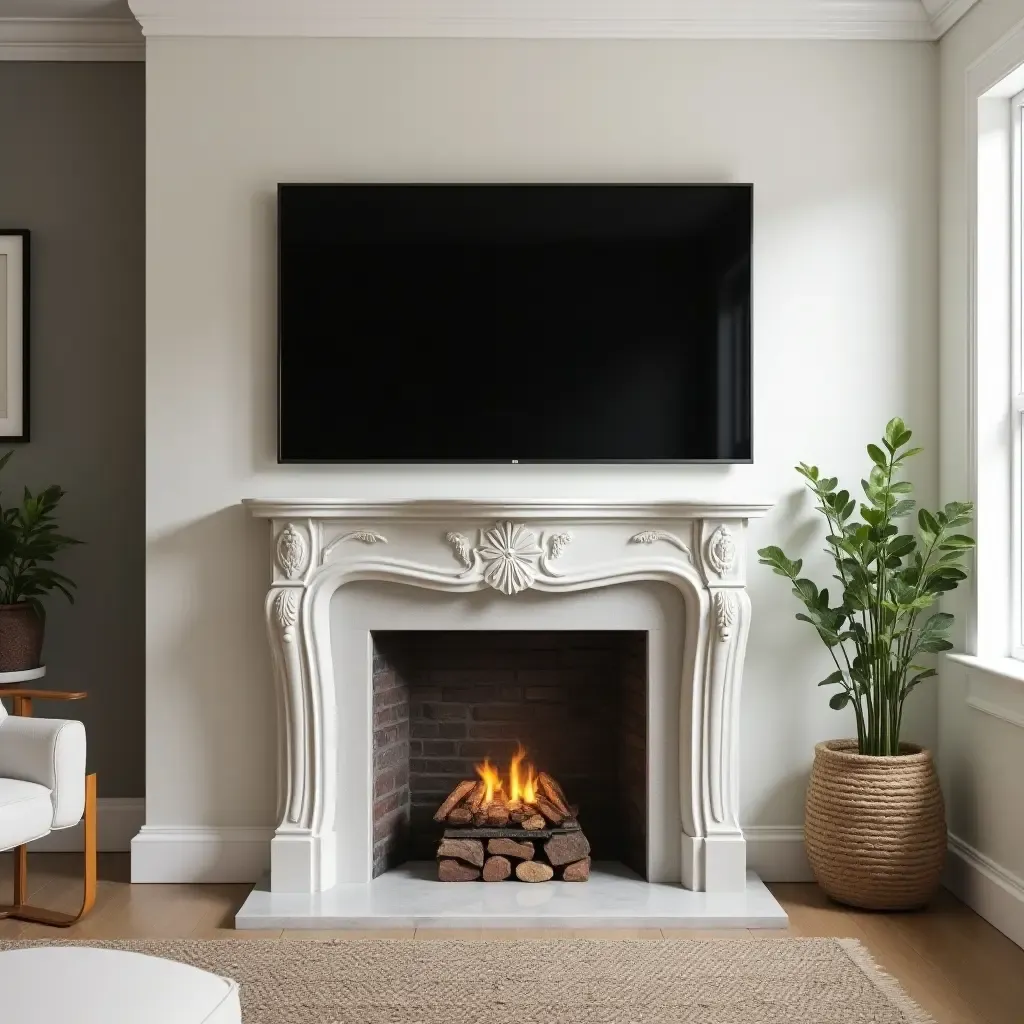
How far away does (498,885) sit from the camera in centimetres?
330

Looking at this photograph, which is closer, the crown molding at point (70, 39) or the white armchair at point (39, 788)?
the white armchair at point (39, 788)

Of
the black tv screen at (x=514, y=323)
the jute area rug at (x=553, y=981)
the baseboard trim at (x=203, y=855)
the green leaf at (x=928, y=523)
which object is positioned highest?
the black tv screen at (x=514, y=323)

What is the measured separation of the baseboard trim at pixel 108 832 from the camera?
374 cm

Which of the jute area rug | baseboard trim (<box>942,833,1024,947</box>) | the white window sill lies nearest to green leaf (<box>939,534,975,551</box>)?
the white window sill

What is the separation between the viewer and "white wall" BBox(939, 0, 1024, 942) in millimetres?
3008

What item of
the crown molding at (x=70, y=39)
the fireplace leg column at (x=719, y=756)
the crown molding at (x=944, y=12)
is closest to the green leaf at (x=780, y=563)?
the fireplace leg column at (x=719, y=756)

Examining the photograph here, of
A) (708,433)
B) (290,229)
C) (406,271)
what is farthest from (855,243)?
(290,229)

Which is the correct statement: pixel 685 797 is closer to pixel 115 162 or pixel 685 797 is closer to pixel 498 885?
pixel 498 885

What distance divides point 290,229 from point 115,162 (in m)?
0.86

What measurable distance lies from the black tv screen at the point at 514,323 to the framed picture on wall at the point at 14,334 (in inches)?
40.6

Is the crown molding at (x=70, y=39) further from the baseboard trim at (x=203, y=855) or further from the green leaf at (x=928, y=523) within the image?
the green leaf at (x=928, y=523)

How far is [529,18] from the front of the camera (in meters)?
3.40

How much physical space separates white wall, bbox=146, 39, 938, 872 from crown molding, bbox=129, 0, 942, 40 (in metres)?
0.04

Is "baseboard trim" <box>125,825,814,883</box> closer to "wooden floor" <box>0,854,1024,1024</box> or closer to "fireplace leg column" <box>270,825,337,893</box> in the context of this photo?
"wooden floor" <box>0,854,1024,1024</box>
